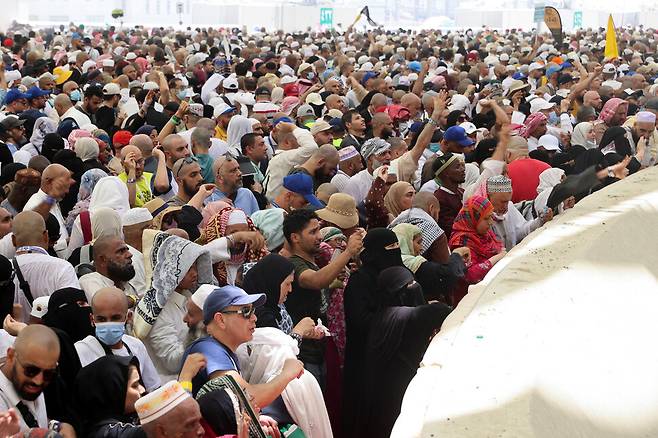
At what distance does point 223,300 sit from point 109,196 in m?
2.74

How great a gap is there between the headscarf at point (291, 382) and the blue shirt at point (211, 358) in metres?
0.11

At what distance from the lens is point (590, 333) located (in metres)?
3.55

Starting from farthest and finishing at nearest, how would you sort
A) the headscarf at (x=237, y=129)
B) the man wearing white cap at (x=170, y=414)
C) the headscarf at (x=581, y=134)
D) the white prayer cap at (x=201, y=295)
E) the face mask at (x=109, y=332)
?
the headscarf at (x=581, y=134)
the headscarf at (x=237, y=129)
the white prayer cap at (x=201, y=295)
the face mask at (x=109, y=332)
the man wearing white cap at (x=170, y=414)

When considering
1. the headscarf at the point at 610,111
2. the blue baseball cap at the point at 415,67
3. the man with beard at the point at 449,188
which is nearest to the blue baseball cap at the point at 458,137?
the man with beard at the point at 449,188

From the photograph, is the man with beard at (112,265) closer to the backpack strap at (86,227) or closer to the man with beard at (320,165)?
the backpack strap at (86,227)

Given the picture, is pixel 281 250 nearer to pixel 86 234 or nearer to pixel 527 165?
pixel 86 234

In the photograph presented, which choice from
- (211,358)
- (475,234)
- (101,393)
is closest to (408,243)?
(475,234)

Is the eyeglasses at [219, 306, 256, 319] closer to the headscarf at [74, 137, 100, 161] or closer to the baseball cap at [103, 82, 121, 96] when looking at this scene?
the headscarf at [74, 137, 100, 161]

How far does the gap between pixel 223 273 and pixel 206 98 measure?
27.5 feet

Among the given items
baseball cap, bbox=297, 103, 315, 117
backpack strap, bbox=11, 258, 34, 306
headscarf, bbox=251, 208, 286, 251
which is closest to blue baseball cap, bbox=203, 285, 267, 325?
backpack strap, bbox=11, 258, 34, 306

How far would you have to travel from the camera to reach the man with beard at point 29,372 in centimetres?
418

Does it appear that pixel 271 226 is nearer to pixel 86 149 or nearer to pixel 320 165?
pixel 320 165

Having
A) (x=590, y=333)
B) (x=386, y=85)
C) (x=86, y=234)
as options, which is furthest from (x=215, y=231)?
(x=386, y=85)

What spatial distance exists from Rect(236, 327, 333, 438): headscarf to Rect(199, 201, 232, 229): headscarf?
6.32ft
